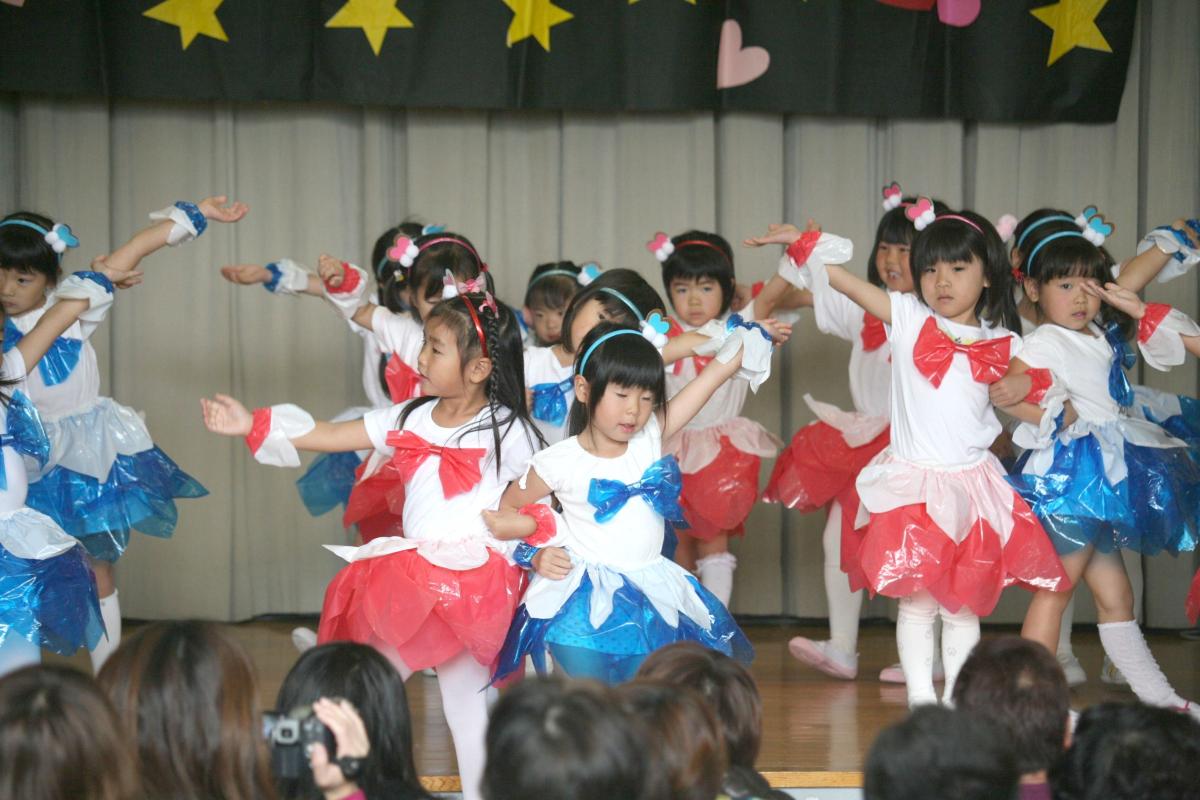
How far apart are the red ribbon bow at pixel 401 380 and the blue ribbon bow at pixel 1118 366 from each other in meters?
2.04

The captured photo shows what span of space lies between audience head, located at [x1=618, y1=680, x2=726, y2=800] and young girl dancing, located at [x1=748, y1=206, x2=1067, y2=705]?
152cm

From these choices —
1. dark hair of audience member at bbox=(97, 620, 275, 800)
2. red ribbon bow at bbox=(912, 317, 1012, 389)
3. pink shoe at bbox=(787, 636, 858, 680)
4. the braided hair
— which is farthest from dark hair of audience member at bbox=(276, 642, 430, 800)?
pink shoe at bbox=(787, 636, 858, 680)

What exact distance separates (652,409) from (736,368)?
0.81 feet

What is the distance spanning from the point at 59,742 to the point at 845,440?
3.01m

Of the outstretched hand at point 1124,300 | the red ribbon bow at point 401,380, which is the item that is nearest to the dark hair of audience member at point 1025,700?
the outstretched hand at point 1124,300

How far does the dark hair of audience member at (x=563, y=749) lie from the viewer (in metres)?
1.62

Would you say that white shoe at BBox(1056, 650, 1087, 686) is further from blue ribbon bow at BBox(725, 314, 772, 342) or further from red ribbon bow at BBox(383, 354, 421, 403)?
red ribbon bow at BBox(383, 354, 421, 403)

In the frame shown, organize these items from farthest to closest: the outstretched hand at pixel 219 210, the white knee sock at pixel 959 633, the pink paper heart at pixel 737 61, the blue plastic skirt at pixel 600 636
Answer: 1. the pink paper heart at pixel 737 61
2. the outstretched hand at pixel 219 210
3. the white knee sock at pixel 959 633
4. the blue plastic skirt at pixel 600 636

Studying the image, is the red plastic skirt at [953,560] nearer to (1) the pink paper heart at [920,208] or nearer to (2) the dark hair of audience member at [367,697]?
(1) the pink paper heart at [920,208]

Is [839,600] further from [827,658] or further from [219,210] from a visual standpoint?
[219,210]

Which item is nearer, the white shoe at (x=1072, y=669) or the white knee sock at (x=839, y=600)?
the white shoe at (x=1072, y=669)

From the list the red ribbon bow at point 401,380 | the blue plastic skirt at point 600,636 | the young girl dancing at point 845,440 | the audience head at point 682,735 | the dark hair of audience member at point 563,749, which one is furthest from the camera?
the young girl dancing at point 845,440

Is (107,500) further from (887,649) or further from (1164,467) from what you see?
(1164,467)

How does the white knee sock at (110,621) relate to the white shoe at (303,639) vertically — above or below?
above
